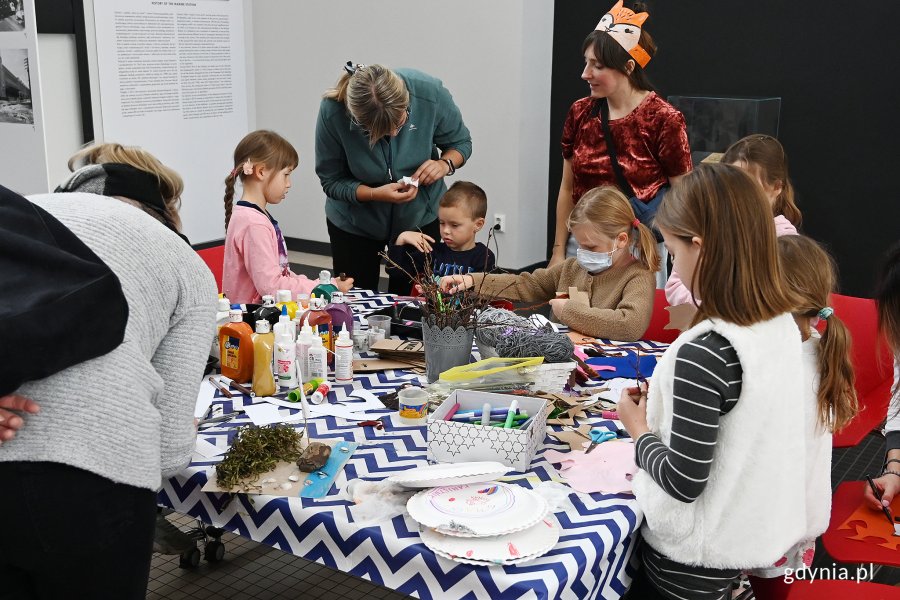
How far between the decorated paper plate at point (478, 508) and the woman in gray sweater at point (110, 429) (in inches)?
18.8

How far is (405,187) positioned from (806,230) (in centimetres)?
313

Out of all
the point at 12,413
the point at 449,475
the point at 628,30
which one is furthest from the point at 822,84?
the point at 12,413

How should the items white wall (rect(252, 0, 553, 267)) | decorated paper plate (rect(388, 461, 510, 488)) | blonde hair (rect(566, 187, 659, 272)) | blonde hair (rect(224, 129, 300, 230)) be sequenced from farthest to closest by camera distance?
white wall (rect(252, 0, 553, 267)), blonde hair (rect(224, 129, 300, 230)), blonde hair (rect(566, 187, 659, 272)), decorated paper plate (rect(388, 461, 510, 488))

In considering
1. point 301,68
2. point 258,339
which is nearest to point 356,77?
point 258,339

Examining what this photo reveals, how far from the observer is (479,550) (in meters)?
1.49

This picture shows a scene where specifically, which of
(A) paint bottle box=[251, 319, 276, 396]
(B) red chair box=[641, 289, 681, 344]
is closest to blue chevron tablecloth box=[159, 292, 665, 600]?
(A) paint bottle box=[251, 319, 276, 396]

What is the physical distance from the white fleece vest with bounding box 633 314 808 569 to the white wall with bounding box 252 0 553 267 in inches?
190

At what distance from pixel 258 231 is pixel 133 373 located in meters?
1.68

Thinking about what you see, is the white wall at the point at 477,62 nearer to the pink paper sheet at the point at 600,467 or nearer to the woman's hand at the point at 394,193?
the woman's hand at the point at 394,193

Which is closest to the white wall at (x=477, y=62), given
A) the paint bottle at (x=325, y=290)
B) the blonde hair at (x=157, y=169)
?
the paint bottle at (x=325, y=290)

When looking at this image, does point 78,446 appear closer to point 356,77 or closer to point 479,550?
point 479,550

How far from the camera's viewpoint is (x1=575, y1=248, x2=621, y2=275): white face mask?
2895mm

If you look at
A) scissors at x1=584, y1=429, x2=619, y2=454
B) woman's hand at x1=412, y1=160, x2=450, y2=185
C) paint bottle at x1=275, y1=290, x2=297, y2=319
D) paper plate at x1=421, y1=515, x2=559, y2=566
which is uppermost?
woman's hand at x1=412, y1=160, x2=450, y2=185

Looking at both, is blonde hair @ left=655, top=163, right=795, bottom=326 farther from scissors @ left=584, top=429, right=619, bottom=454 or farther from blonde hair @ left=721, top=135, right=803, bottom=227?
blonde hair @ left=721, top=135, right=803, bottom=227
